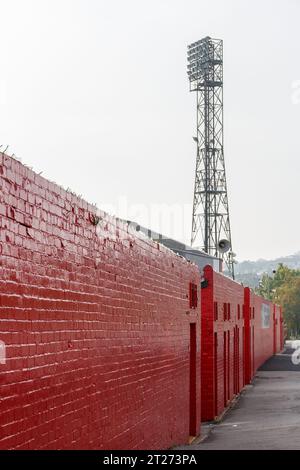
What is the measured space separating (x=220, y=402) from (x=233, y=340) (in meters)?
5.61

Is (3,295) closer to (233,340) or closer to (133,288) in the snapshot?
(133,288)

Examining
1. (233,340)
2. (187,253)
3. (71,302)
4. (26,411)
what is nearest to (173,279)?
(71,302)

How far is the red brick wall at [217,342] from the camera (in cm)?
2230

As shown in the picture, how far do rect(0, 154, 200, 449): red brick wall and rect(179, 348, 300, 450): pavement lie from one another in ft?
11.8

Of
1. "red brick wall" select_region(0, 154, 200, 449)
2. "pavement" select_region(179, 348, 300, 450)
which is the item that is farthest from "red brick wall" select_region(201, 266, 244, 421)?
"red brick wall" select_region(0, 154, 200, 449)

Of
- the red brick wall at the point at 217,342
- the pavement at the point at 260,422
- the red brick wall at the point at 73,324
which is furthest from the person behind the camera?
the red brick wall at the point at 217,342

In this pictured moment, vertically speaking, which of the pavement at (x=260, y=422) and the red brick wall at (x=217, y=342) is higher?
the red brick wall at (x=217, y=342)

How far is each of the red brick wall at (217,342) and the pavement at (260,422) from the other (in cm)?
51

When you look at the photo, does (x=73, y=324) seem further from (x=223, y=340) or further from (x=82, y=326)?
(x=223, y=340)

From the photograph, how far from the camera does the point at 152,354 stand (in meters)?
13.2

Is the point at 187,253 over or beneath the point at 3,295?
over

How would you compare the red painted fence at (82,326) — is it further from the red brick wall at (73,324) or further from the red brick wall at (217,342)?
the red brick wall at (217,342)

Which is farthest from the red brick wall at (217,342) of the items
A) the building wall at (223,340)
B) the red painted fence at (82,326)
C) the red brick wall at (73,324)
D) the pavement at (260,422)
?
the red brick wall at (73,324)

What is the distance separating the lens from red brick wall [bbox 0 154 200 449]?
21.5 ft
